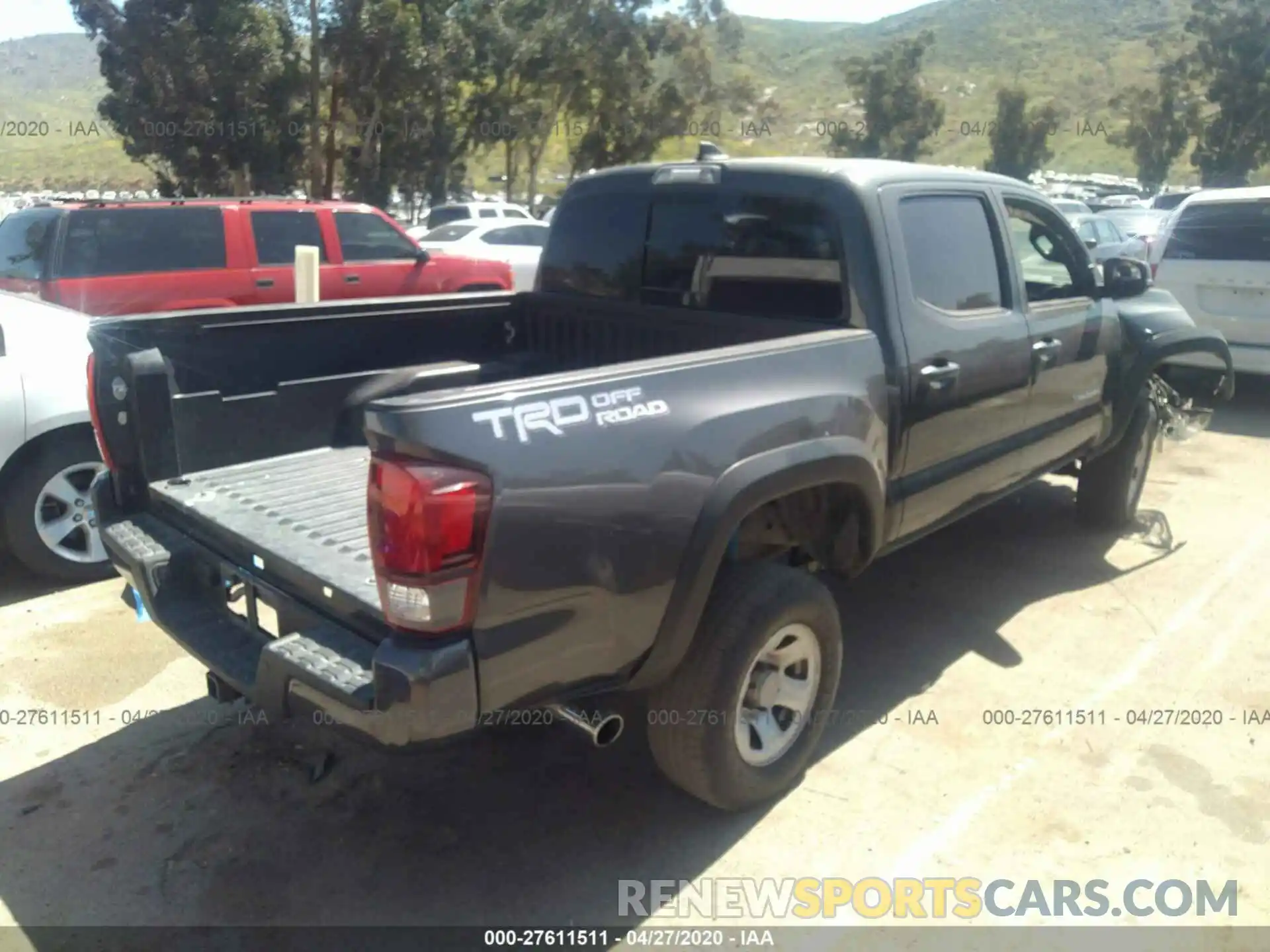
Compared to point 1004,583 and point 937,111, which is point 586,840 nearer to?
point 1004,583

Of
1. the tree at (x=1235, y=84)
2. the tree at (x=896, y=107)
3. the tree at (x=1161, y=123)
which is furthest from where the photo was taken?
the tree at (x=1161, y=123)

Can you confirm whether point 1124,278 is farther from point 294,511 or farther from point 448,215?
point 448,215

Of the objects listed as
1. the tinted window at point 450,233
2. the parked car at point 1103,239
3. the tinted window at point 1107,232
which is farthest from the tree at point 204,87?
the tinted window at point 1107,232

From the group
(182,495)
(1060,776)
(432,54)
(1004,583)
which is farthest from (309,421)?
(432,54)

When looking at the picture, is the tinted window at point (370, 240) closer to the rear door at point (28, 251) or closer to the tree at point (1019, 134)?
the rear door at point (28, 251)

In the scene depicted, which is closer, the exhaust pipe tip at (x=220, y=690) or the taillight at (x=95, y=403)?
the exhaust pipe tip at (x=220, y=690)

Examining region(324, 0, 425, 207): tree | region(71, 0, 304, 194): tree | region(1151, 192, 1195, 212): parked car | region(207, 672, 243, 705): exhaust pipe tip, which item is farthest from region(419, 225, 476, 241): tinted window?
region(1151, 192, 1195, 212): parked car

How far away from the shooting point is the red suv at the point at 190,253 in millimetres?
7777

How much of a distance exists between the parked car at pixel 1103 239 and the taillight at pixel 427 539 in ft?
48.0

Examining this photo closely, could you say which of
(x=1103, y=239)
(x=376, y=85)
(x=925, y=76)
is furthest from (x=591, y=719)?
(x=925, y=76)

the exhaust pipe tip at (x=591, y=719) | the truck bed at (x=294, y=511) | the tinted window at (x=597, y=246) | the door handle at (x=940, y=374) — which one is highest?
the tinted window at (x=597, y=246)

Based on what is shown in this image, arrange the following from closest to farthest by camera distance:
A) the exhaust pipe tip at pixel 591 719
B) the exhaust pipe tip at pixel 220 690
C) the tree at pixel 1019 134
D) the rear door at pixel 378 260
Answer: the exhaust pipe tip at pixel 591 719 → the exhaust pipe tip at pixel 220 690 → the rear door at pixel 378 260 → the tree at pixel 1019 134

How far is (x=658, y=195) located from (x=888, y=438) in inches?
56.9

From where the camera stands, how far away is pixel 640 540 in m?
2.62
